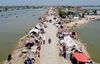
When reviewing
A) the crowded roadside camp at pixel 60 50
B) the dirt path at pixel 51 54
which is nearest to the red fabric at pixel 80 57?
the crowded roadside camp at pixel 60 50

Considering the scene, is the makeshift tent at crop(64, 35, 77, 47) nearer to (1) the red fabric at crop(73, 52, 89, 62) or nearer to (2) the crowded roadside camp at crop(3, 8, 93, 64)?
(2) the crowded roadside camp at crop(3, 8, 93, 64)

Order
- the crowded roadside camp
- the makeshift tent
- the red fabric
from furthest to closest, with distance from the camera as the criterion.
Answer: the makeshift tent, the crowded roadside camp, the red fabric

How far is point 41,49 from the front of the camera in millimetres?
33531

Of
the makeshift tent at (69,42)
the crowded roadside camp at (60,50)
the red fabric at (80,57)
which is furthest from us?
the makeshift tent at (69,42)

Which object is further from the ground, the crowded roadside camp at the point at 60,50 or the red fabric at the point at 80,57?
the red fabric at the point at 80,57

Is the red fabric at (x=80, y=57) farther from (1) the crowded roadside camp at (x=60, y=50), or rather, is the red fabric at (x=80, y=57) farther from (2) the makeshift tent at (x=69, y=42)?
(2) the makeshift tent at (x=69, y=42)

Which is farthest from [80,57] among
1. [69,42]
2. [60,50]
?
[69,42]

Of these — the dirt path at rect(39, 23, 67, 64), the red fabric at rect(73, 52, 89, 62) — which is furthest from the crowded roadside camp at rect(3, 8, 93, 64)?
the dirt path at rect(39, 23, 67, 64)

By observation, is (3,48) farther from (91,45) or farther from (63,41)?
(91,45)

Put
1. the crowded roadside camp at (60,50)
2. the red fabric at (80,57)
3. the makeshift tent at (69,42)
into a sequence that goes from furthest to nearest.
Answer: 1. the makeshift tent at (69,42)
2. the crowded roadside camp at (60,50)
3. the red fabric at (80,57)

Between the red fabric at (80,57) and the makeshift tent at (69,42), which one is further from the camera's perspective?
Result: the makeshift tent at (69,42)

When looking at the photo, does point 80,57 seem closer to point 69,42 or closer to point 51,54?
point 51,54

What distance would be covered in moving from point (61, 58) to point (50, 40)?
773cm

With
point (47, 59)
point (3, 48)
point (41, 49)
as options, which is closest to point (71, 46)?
point (41, 49)
